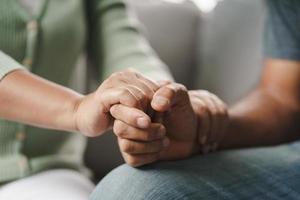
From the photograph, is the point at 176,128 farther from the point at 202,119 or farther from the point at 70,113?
the point at 70,113

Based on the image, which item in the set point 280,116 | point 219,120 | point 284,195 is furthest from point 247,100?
point 284,195

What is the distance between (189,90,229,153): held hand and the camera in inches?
33.1

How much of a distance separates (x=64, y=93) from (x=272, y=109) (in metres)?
0.43

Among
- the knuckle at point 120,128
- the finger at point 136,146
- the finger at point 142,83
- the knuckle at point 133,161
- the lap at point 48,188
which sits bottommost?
the lap at point 48,188

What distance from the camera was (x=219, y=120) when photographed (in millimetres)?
874

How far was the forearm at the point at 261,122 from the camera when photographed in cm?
94

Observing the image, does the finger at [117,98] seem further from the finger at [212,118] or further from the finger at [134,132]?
the finger at [212,118]

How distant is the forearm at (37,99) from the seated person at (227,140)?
10 cm

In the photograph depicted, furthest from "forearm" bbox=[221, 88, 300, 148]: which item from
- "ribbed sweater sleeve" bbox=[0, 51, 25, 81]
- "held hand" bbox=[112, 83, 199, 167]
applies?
"ribbed sweater sleeve" bbox=[0, 51, 25, 81]

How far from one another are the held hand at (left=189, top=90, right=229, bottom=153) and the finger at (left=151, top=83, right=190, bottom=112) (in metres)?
0.09

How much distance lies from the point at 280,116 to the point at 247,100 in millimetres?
69

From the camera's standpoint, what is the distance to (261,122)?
3.22 ft

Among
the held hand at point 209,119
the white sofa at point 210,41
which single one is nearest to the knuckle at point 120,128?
the held hand at point 209,119

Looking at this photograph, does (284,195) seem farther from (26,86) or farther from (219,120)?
(26,86)
